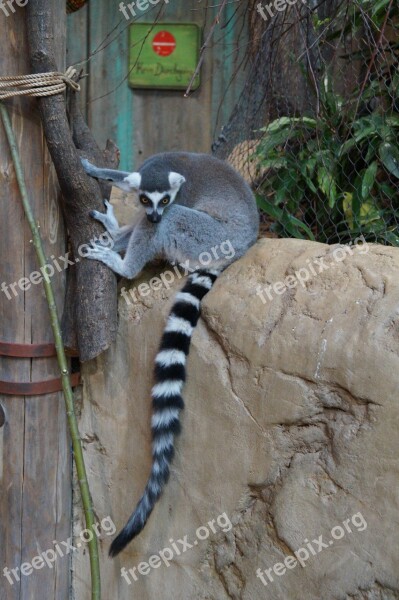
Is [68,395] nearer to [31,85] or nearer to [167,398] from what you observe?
[167,398]

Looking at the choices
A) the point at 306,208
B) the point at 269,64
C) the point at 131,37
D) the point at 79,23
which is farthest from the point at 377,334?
the point at 79,23

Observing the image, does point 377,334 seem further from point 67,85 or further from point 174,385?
point 67,85

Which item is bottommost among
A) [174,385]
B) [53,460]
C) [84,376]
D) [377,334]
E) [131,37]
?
[53,460]

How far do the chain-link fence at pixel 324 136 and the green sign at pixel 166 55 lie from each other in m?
1.46

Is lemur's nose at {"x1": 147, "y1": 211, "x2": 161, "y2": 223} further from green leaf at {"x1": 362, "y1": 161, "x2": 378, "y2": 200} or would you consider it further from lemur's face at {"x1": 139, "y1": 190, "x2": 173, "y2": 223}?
green leaf at {"x1": 362, "y1": 161, "x2": 378, "y2": 200}

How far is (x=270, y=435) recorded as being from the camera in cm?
256

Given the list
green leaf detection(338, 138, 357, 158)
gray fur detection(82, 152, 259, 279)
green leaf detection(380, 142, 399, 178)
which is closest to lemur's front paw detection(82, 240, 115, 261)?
gray fur detection(82, 152, 259, 279)

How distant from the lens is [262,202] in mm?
4195

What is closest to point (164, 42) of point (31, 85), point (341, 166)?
point (341, 166)

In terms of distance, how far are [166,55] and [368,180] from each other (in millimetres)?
2440

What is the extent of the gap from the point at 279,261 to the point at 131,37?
348 centimetres

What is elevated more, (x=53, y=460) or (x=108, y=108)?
(x=108, y=108)

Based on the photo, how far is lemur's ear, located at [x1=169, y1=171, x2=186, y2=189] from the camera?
125 inches

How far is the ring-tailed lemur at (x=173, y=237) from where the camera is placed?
8.86 ft
